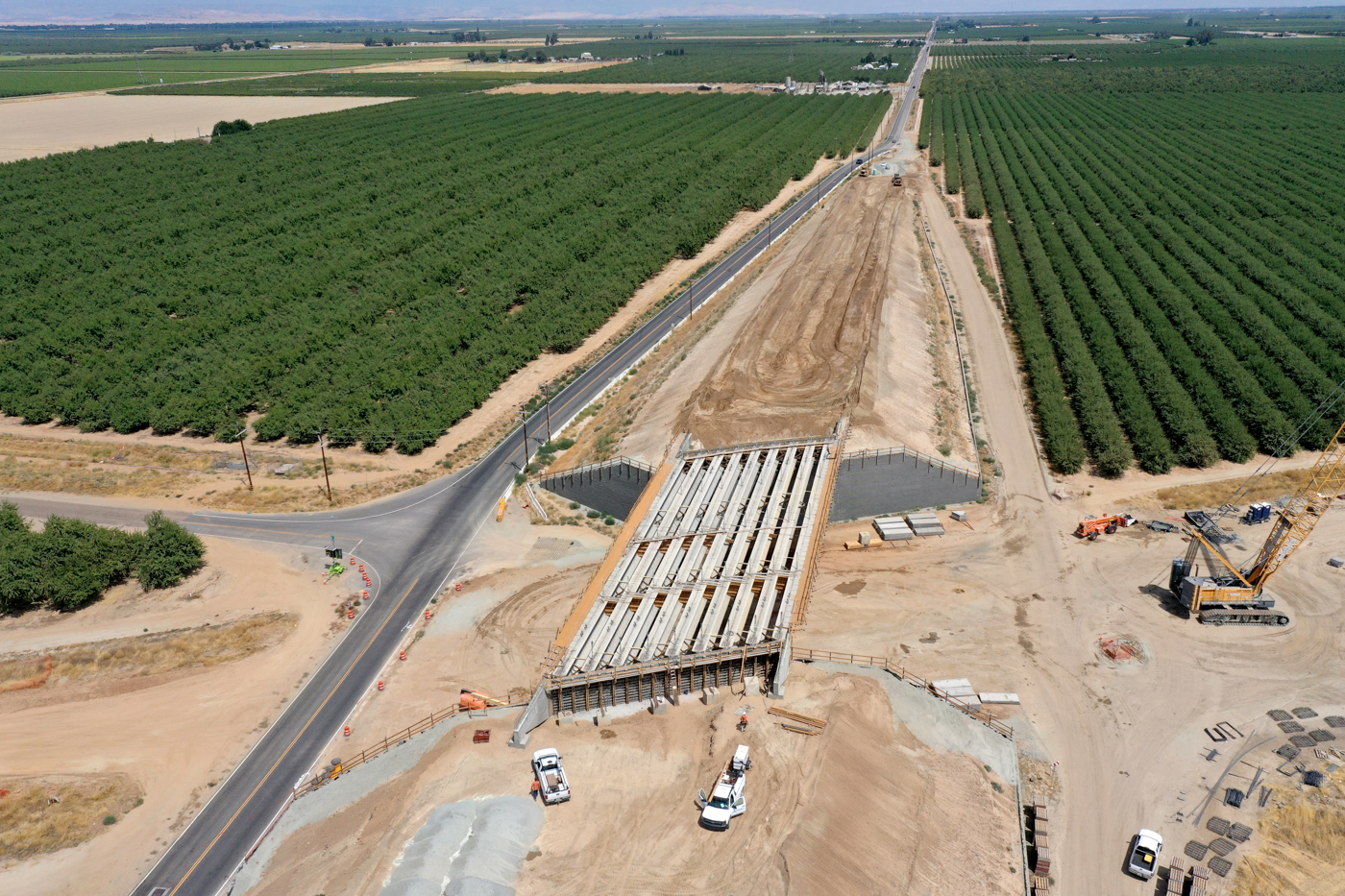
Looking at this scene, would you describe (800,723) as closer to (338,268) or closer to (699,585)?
(699,585)

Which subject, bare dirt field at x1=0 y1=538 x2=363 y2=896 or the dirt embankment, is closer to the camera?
the dirt embankment

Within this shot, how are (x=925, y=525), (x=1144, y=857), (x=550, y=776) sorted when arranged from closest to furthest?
(x=1144, y=857), (x=550, y=776), (x=925, y=525)

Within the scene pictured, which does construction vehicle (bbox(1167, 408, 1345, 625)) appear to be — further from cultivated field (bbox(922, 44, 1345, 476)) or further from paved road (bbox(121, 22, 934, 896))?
paved road (bbox(121, 22, 934, 896))

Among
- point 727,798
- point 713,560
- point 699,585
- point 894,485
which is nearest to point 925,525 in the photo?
point 894,485

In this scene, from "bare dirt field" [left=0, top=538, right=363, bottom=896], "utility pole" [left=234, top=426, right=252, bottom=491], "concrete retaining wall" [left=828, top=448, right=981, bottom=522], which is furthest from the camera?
"utility pole" [left=234, top=426, right=252, bottom=491]

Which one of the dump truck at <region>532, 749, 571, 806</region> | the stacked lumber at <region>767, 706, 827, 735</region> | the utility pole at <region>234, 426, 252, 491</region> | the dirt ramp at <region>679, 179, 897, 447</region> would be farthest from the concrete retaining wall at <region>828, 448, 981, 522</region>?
the utility pole at <region>234, 426, 252, 491</region>

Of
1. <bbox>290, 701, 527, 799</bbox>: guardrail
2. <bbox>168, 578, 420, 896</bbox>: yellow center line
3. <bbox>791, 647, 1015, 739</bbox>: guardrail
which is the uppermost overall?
<bbox>791, 647, 1015, 739</bbox>: guardrail

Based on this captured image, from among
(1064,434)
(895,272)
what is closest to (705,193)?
(895,272)

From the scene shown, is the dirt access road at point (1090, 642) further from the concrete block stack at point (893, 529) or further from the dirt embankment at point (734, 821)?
the dirt embankment at point (734, 821)
